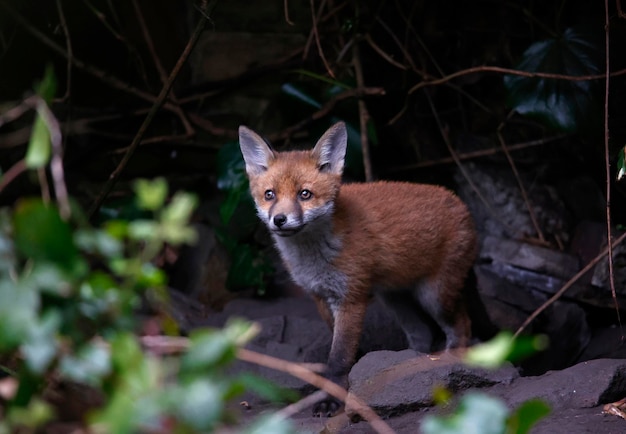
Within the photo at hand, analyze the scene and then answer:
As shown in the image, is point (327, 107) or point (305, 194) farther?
point (327, 107)

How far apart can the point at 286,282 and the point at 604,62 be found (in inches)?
125

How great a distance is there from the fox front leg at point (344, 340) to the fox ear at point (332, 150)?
2.99 ft

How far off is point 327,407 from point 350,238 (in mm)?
1102

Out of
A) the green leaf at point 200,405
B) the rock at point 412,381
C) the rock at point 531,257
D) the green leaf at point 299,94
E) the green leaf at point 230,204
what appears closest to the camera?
the green leaf at point 200,405

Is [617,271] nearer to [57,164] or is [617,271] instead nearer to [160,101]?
[160,101]

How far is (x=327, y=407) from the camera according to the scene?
4.39 m

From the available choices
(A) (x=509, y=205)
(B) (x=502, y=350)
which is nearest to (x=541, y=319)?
(A) (x=509, y=205)

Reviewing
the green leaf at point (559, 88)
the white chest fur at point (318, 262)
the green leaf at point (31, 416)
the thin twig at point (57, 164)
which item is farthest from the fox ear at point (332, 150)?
the green leaf at point (31, 416)

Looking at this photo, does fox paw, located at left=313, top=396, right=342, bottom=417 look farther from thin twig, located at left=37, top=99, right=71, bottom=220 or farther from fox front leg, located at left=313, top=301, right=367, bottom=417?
thin twig, located at left=37, top=99, right=71, bottom=220

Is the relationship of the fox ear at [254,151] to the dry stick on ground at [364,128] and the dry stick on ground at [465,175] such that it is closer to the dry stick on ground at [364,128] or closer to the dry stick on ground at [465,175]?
the dry stick on ground at [364,128]

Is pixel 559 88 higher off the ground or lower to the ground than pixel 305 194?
higher

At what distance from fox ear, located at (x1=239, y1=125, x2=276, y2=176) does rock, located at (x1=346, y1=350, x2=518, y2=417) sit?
165cm

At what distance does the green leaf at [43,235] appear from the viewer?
4.56 feet

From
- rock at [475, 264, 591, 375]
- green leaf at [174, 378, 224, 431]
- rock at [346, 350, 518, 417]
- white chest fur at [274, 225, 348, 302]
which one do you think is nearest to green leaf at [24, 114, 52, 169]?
green leaf at [174, 378, 224, 431]
